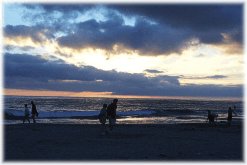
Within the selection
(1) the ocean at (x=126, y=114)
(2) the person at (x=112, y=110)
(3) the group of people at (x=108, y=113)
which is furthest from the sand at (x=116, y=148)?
(1) the ocean at (x=126, y=114)

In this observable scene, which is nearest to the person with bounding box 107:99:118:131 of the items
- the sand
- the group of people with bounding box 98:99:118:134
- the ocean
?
the group of people with bounding box 98:99:118:134

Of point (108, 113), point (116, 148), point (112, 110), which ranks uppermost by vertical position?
point (112, 110)

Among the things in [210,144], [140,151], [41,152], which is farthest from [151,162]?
[210,144]

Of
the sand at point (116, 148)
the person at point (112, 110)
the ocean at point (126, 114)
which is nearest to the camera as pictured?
the sand at point (116, 148)

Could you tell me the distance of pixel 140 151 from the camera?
14531 millimetres

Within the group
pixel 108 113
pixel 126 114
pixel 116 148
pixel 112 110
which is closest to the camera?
pixel 116 148

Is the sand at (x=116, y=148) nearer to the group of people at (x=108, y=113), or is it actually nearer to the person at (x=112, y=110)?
the group of people at (x=108, y=113)

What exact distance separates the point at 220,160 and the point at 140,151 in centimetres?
Answer: 297

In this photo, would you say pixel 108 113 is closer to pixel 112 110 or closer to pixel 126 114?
pixel 112 110

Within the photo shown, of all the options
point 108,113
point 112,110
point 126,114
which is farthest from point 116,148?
point 126,114

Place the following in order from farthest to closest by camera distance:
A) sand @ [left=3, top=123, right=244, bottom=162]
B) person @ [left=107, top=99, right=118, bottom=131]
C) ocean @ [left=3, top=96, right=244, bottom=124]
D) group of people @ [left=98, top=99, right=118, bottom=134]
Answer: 1. ocean @ [left=3, top=96, right=244, bottom=124]
2. person @ [left=107, top=99, right=118, bottom=131]
3. group of people @ [left=98, top=99, right=118, bottom=134]
4. sand @ [left=3, top=123, right=244, bottom=162]

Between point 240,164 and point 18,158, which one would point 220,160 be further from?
point 18,158

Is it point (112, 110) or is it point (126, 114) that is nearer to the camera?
point (112, 110)

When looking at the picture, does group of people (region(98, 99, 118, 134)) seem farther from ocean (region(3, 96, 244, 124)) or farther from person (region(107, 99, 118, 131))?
ocean (region(3, 96, 244, 124))
